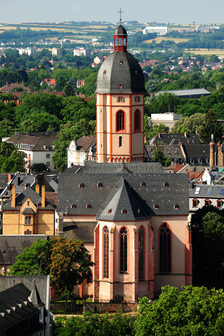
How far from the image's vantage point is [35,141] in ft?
628

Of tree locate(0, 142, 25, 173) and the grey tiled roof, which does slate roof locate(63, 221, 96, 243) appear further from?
tree locate(0, 142, 25, 173)

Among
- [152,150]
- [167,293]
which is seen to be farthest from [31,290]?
[152,150]

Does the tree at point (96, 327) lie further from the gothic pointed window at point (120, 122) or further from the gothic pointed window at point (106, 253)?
the gothic pointed window at point (120, 122)

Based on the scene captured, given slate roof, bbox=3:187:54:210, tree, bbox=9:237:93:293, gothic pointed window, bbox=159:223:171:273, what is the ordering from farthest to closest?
slate roof, bbox=3:187:54:210, gothic pointed window, bbox=159:223:171:273, tree, bbox=9:237:93:293

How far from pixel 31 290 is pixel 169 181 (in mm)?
20662

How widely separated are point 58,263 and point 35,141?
97.6 metres

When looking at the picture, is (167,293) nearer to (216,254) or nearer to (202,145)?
(216,254)

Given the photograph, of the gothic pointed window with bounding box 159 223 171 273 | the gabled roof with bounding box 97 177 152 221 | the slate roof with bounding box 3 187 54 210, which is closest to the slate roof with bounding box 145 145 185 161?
the slate roof with bounding box 3 187 54 210

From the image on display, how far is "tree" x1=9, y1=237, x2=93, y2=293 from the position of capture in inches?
3733

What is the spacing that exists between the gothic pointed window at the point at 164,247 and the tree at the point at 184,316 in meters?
18.7

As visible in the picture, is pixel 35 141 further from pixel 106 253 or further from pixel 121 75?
pixel 106 253

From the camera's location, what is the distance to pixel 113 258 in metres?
97.0

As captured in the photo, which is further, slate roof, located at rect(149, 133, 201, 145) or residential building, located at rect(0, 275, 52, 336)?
slate roof, located at rect(149, 133, 201, 145)

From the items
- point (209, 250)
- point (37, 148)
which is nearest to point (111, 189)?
point (209, 250)
